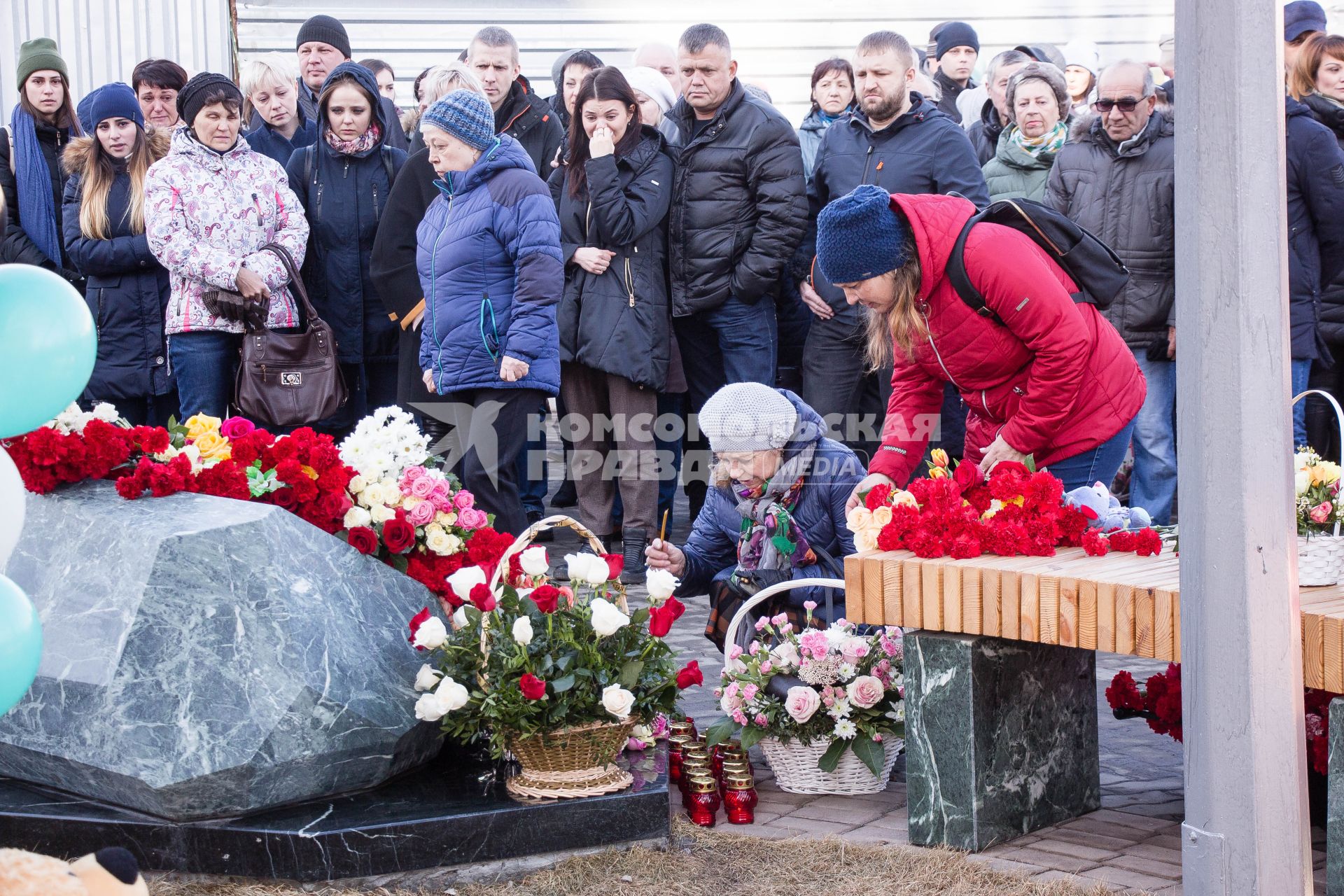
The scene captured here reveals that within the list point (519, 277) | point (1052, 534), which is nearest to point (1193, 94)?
point (1052, 534)

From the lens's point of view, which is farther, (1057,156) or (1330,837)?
(1057,156)

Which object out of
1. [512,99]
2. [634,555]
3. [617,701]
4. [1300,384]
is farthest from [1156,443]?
[617,701]

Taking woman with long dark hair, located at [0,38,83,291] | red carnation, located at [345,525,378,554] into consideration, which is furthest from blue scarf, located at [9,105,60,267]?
red carnation, located at [345,525,378,554]

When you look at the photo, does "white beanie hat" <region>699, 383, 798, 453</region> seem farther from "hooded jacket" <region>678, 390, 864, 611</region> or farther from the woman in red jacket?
the woman in red jacket

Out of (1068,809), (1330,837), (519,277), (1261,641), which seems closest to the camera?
(1261,641)

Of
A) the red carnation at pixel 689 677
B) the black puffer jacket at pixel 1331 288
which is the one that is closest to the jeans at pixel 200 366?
the red carnation at pixel 689 677

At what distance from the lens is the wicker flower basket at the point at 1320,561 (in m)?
3.62

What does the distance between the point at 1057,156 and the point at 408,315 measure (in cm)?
318

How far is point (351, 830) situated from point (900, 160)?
4314 mm

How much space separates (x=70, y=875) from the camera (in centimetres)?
252

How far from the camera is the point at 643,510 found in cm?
745

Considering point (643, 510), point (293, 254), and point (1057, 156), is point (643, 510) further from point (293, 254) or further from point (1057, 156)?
point (1057, 156)

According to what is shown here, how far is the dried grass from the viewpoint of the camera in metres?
3.79

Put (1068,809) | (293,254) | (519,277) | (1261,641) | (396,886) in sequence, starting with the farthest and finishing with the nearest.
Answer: (293,254), (519,277), (1068,809), (396,886), (1261,641)
